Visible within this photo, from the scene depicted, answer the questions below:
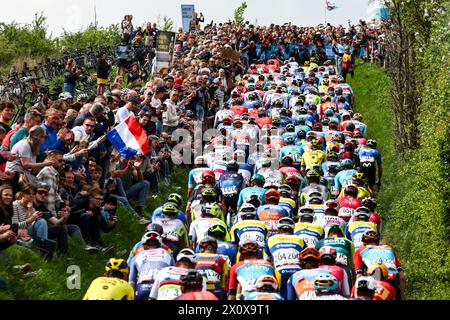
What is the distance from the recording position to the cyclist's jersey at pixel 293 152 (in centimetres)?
2627

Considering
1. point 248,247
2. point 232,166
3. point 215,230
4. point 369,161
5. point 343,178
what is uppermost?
point 369,161

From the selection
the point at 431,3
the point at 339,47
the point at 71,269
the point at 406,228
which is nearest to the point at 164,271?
the point at 71,269

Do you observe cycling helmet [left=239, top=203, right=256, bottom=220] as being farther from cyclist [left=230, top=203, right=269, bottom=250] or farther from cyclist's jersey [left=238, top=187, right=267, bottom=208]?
cyclist's jersey [left=238, top=187, right=267, bottom=208]

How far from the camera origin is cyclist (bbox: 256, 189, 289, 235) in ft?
61.9

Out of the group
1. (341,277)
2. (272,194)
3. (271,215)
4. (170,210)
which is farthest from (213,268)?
(272,194)

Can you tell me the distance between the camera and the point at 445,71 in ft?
84.0

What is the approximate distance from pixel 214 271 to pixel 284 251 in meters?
1.71

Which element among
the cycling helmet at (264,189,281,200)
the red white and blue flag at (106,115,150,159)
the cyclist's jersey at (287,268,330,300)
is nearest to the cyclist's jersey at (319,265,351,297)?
the cyclist's jersey at (287,268,330,300)

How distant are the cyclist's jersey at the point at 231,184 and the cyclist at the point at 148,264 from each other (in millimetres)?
7234

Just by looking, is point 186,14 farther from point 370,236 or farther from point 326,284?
point 326,284

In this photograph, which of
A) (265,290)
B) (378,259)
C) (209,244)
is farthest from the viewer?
(378,259)

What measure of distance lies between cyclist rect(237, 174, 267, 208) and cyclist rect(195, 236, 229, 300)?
16.1 ft

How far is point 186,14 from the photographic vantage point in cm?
5022

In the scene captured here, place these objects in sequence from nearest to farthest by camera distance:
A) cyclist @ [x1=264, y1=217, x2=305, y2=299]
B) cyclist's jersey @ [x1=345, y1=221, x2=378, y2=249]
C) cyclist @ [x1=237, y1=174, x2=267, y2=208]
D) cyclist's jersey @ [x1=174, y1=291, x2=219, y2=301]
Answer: cyclist's jersey @ [x1=174, y1=291, x2=219, y2=301]
cyclist @ [x1=264, y1=217, x2=305, y2=299]
cyclist's jersey @ [x1=345, y1=221, x2=378, y2=249]
cyclist @ [x1=237, y1=174, x2=267, y2=208]
